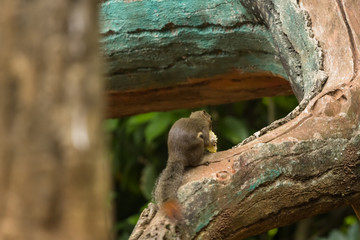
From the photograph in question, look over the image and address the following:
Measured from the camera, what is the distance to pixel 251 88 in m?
3.50

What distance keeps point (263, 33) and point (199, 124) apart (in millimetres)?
656

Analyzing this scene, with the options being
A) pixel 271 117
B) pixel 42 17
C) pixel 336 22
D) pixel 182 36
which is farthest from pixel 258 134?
pixel 271 117

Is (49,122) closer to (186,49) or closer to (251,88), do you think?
(186,49)

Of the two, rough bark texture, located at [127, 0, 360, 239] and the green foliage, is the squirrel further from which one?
the green foliage

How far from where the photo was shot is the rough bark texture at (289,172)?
1.85m

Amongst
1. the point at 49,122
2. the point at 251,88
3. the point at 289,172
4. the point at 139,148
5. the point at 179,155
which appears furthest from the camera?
the point at 139,148

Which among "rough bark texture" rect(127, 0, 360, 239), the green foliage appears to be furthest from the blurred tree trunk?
the green foliage

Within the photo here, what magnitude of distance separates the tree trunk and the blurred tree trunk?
3.69ft

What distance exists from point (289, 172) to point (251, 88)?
1589 millimetres

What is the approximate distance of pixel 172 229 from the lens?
181cm

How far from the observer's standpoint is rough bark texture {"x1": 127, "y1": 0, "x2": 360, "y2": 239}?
1.85 m

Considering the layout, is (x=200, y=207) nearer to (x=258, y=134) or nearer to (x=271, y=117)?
(x=258, y=134)

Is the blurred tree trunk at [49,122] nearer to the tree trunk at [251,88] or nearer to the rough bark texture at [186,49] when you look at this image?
the tree trunk at [251,88]

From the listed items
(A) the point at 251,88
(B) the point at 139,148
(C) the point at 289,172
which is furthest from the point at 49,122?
(B) the point at 139,148
